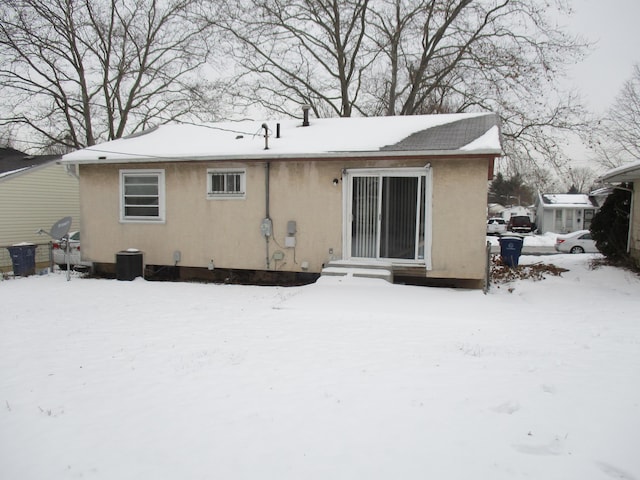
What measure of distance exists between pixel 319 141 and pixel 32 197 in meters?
12.1

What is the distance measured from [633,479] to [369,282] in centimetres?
597

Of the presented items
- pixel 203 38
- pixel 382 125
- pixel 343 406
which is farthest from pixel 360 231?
pixel 203 38

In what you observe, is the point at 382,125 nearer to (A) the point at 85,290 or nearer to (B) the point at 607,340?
(B) the point at 607,340

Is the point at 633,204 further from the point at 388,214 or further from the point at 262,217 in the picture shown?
the point at 262,217

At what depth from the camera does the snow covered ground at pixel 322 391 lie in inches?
118

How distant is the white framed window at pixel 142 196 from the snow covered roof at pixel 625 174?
11.1 meters

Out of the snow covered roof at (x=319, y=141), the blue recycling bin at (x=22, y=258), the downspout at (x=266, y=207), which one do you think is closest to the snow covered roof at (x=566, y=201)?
the snow covered roof at (x=319, y=141)

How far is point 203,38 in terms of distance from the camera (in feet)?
77.3

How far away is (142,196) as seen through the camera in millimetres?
10945

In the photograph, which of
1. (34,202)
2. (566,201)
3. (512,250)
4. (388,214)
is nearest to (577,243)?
(512,250)

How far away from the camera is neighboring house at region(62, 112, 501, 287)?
348 inches

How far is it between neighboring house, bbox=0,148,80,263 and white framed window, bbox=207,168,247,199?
851 cm

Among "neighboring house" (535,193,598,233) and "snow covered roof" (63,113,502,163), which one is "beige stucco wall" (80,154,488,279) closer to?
"snow covered roof" (63,113,502,163)

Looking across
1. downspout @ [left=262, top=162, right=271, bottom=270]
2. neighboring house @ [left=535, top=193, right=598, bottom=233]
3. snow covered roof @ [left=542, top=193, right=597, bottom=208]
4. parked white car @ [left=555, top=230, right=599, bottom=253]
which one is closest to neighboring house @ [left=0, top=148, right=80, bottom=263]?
downspout @ [left=262, top=162, right=271, bottom=270]
